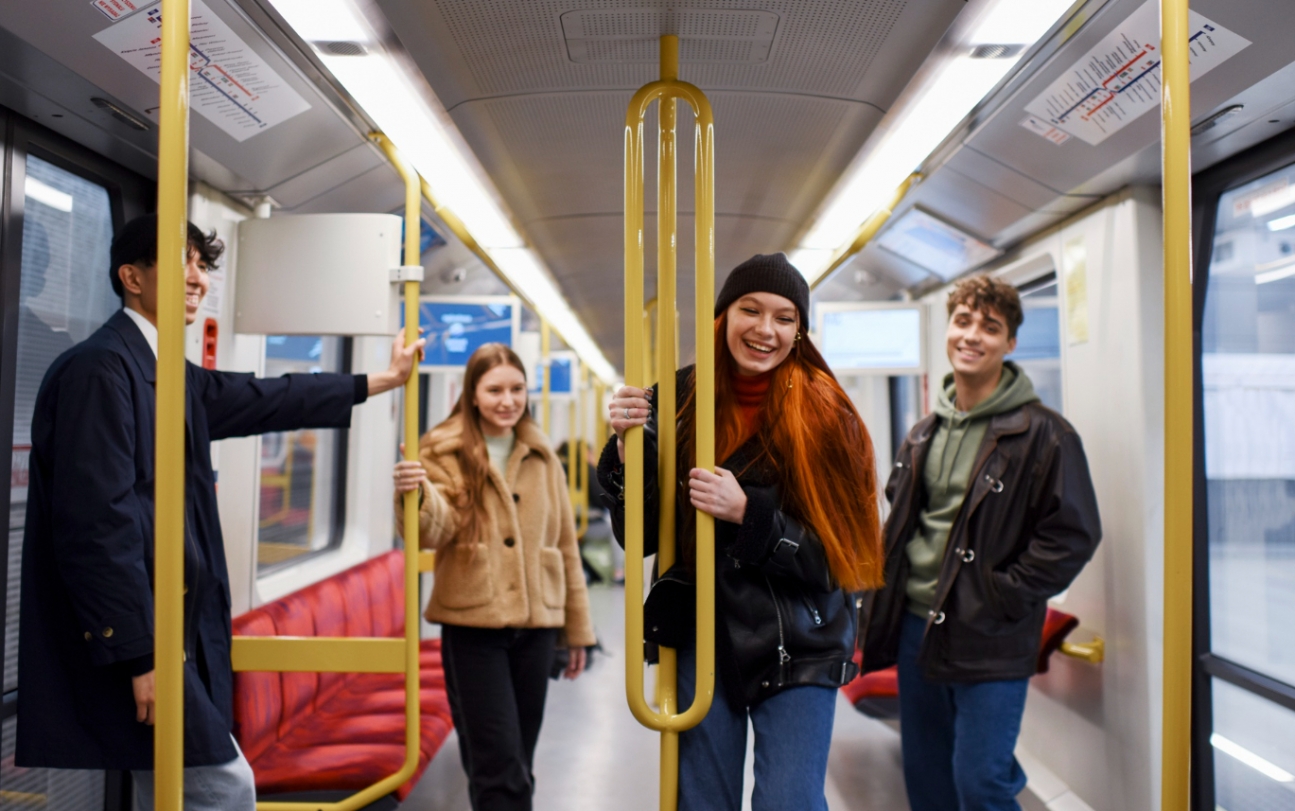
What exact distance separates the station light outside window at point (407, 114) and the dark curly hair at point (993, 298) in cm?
176

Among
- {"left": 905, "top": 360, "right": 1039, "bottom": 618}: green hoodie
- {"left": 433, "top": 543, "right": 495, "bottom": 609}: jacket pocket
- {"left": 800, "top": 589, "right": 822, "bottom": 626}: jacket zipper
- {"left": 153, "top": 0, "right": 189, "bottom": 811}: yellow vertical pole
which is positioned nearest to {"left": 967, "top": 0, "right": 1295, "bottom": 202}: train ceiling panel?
{"left": 905, "top": 360, "right": 1039, "bottom": 618}: green hoodie

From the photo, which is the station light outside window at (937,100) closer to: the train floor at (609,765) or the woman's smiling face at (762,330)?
the woman's smiling face at (762,330)

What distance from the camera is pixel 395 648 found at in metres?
2.54

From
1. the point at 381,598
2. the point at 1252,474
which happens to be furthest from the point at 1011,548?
the point at 381,598

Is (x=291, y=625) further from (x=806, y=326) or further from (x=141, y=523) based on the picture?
(x=806, y=326)

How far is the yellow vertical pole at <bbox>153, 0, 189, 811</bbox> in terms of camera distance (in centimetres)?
136

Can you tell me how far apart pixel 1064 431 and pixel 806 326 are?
1.24 metres

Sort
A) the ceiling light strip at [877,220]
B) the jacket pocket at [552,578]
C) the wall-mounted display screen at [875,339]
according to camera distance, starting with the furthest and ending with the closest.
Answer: the wall-mounted display screen at [875,339], the ceiling light strip at [877,220], the jacket pocket at [552,578]

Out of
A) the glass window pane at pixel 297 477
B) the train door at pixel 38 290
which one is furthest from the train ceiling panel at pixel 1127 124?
the glass window pane at pixel 297 477

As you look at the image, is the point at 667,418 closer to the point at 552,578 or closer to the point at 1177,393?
the point at 1177,393

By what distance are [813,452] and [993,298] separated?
137cm

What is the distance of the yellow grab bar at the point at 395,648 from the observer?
248cm

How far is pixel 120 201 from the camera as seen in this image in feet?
9.84

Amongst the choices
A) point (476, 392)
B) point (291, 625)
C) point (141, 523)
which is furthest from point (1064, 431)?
point (291, 625)
